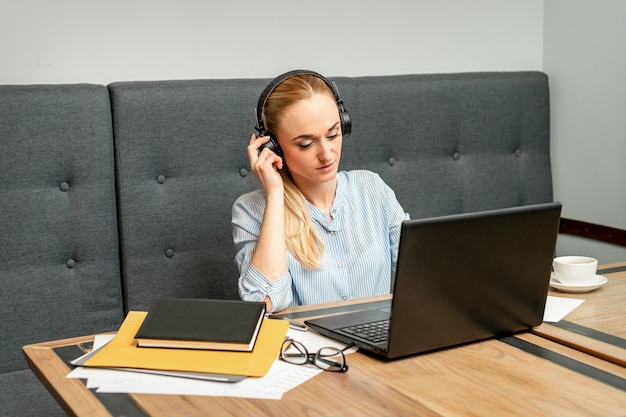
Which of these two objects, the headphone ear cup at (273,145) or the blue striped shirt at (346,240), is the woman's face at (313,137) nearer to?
the headphone ear cup at (273,145)

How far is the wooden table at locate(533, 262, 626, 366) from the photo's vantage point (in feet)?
4.45

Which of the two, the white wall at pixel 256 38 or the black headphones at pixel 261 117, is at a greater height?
the white wall at pixel 256 38

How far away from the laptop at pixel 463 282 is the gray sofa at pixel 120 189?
2.88 feet

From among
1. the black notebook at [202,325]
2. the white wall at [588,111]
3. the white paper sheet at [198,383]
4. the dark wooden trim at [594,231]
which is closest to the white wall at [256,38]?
the white wall at [588,111]

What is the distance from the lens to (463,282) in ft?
4.39

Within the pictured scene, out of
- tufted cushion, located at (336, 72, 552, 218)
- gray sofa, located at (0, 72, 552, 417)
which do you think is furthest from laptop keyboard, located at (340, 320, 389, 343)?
tufted cushion, located at (336, 72, 552, 218)

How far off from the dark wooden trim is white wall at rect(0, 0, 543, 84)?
1.98 feet

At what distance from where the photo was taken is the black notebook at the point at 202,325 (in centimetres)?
132

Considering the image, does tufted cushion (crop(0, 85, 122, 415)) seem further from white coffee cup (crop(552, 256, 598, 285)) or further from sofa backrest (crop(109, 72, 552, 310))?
white coffee cup (crop(552, 256, 598, 285))

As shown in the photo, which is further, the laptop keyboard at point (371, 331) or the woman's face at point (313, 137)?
the woman's face at point (313, 137)

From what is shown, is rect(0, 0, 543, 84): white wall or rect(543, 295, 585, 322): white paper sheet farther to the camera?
rect(0, 0, 543, 84): white wall

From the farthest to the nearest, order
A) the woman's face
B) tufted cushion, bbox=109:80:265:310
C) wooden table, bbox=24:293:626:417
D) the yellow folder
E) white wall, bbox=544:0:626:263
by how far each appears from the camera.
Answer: white wall, bbox=544:0:626:263 → tufted cushion, bbox=109:80:265:310 → the woman's face → the yellow folder → wooden table, bbox=24:293:626:417

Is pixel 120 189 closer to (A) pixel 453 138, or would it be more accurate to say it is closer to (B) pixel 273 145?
(B) pixel 273 145

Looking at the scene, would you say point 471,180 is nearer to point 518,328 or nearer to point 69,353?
point 518,328
